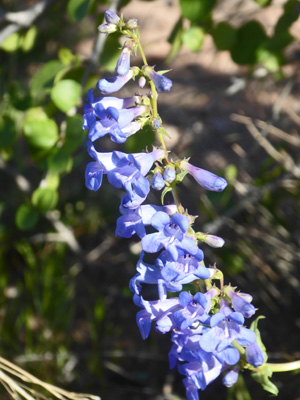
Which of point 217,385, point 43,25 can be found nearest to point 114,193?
point 217,385

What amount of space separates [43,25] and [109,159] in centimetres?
331

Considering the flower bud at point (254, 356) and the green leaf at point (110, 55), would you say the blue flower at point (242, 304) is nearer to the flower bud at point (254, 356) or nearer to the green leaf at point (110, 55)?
the flower bud at point (254, 356)

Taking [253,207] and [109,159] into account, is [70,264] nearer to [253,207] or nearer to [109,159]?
[253,207]

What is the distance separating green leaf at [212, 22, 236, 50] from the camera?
169 centimetres

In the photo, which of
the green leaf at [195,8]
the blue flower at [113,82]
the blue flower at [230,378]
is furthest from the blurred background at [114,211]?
the blue flower at [230,378]

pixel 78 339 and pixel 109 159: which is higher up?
pixel 109 159

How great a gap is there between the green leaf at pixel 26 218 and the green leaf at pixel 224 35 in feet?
2.86

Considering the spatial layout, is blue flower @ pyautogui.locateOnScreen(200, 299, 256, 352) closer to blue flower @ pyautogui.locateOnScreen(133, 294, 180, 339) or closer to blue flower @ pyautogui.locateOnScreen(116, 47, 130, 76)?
blue flower @ pyautogui.locateOnScreen(133, 294, 180, 339)

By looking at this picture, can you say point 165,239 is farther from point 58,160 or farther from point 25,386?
point 58,160

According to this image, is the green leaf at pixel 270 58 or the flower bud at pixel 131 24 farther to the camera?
the green leaf at pixel 270 58

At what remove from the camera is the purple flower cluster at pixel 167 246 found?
0.77m

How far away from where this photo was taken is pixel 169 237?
0.79 metres

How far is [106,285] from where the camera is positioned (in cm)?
287

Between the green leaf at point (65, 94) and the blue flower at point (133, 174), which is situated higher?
the blue flower at point (133, 174)
